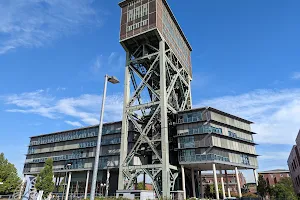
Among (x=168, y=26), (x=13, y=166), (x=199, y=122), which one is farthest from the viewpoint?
(x=13, y=166)

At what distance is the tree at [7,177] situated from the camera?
61219 millimetres

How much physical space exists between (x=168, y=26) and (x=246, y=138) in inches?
1175

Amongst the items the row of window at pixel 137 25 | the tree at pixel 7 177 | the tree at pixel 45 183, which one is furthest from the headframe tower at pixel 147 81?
the tree at pixel 7 177

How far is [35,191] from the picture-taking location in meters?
43.7

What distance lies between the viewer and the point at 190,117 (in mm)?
46312

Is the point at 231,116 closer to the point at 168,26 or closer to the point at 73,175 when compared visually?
the point at 168,26

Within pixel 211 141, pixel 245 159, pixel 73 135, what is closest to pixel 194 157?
pixel 211 141

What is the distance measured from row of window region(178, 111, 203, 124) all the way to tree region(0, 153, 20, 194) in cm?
5051

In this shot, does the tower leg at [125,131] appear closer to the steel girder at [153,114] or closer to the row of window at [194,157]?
the steel girder at [153,114]

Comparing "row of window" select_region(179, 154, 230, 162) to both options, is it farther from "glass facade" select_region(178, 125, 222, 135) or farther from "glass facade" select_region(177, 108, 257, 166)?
"glass facade" select_region(178, 125, 222, 135)

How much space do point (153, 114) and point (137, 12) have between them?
836 inches

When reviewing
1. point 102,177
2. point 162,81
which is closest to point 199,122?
point 162,81

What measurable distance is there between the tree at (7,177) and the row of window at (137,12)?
53484 mm

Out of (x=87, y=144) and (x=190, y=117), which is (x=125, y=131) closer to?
(x=190, y=117)
